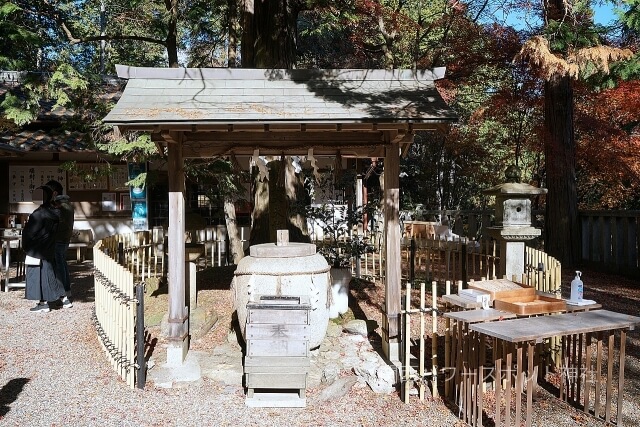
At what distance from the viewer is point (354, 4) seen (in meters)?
14.0

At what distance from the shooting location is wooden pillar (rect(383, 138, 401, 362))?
19.8 ft

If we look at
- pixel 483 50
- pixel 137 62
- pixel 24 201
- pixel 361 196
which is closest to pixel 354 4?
pixel 483 50

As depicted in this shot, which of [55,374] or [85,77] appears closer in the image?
[55,374]

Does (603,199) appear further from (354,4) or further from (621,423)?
(621,423)

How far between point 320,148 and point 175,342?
2.89 m

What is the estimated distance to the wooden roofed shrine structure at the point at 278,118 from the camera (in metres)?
5.61

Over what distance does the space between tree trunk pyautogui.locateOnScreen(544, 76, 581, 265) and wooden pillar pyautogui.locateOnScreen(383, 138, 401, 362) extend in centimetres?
800

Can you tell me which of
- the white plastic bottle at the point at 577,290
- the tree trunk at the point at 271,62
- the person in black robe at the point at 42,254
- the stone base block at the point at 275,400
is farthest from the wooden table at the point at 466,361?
the person in black robe at the point at 42,254

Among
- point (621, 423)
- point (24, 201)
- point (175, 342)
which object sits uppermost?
point (24, 201)

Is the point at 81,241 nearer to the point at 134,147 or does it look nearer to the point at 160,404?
the point at 134,147

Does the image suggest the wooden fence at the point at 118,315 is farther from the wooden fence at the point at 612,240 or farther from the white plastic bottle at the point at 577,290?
the wooden fence at the point at 612,240

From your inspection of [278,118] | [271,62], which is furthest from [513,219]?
[271,62]

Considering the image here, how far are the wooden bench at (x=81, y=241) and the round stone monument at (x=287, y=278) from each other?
9.81 meters

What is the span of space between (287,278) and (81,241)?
423 inches
